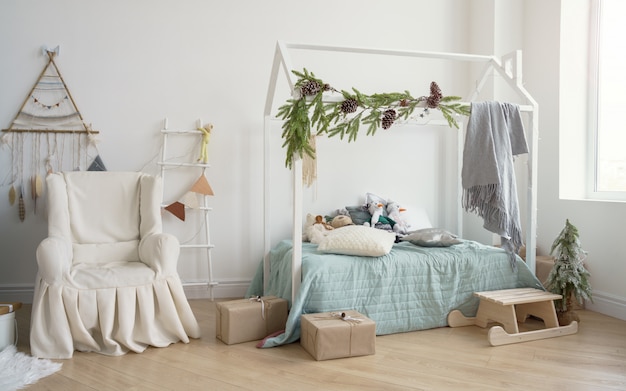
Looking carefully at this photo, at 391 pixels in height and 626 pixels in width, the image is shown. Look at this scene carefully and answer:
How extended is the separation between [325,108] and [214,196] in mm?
1513

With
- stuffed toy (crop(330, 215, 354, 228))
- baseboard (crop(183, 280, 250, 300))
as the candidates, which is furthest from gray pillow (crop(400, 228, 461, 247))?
baseboard (crop(183, 280, 250, 300))

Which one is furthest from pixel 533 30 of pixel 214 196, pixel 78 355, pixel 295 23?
pixel 78 355

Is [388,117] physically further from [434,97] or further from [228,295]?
[228,295]

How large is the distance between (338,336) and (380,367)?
0.25 meters

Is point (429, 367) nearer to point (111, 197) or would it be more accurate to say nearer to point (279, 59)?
point (279, 59)

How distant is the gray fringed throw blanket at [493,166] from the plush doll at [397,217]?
0.76 metres

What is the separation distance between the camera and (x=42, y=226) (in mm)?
3660

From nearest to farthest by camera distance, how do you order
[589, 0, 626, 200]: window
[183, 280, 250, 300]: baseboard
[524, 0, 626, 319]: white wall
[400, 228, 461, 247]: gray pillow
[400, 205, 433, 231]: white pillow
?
[400, 228, 461, 247]: gray pillow → [524, 0, 626, 319]: white wall → [589, 0, 626, 200]: window → [183, 280, 250, 300]: baseboard → [400, 205, 433, 231]: white pillow

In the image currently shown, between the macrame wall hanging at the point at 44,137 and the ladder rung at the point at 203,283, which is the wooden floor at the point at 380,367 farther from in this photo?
the macrame wall hanging at the point at 44,137

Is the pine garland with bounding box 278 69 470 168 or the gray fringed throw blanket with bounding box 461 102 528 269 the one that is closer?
the pine garland with bounding box 278 69 470 168

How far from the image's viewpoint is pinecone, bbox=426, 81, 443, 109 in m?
2.85

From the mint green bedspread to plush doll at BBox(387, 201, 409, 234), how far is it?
470 millimetres

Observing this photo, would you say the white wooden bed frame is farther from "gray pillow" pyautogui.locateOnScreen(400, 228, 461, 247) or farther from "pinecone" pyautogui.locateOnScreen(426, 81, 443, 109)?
"gray pillow" pyautogui.locateOnScreen(400, 228, 461, 247)

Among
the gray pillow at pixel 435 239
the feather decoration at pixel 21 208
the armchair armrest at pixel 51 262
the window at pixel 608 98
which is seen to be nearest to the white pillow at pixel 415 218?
the gray pillow at pixel 435 239
